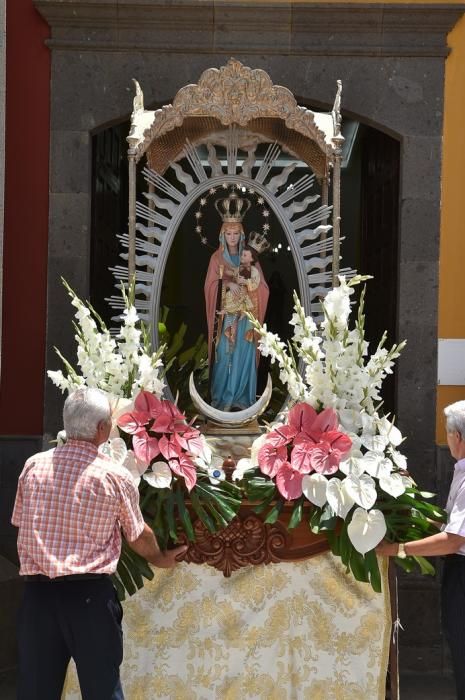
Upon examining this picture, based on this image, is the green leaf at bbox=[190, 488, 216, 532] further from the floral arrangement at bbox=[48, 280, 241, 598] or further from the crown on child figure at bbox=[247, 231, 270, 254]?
the crown on child figure at bbox=[247, 231, 270, 254]

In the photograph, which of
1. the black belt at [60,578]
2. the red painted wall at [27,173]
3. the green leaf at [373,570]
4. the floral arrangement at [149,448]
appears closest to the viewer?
the black belt at [60,578]

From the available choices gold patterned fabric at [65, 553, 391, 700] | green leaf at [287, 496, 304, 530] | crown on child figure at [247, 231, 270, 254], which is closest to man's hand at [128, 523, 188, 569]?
gold patterned fabric at [65, 553, 391, 700]

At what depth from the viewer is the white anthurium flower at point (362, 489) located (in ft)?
13.5

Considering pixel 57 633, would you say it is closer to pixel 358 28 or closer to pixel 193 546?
pixel 193 546

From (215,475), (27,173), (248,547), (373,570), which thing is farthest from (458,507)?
(27,173)

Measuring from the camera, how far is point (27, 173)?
620 centimetres

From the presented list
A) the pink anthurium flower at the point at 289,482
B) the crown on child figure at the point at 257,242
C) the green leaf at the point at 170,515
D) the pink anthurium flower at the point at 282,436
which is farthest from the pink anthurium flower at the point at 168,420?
the crown on child figure at the point at 257,242

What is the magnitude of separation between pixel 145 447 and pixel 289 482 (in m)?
0.60

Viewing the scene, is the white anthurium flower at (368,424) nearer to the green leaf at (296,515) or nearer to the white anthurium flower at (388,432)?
the white anthurium flower at (388,432)

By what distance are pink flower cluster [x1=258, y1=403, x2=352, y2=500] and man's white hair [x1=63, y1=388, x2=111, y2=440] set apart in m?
0.88

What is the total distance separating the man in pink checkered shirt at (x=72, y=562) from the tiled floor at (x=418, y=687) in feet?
6.96

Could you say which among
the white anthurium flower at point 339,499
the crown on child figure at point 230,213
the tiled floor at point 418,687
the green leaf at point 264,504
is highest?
the crown on child figure at point 230,213

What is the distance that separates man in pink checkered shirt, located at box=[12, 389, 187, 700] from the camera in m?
3.48

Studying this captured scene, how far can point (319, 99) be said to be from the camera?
6.20m
